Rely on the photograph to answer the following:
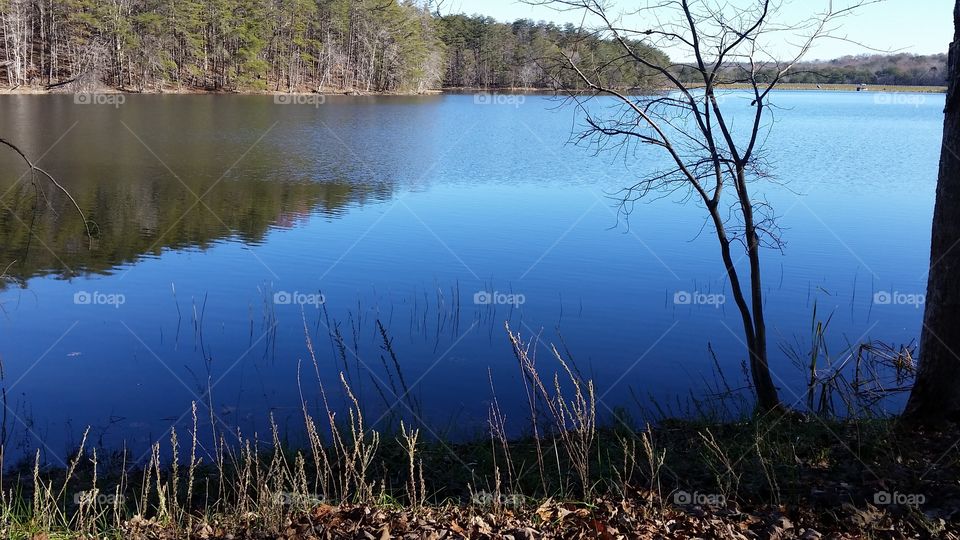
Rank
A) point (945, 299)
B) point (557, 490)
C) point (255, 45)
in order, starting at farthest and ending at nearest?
point (255, 45) → point (945, 299) → point (557, 490)

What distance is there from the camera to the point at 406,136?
3416cm

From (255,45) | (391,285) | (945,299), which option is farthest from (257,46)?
(945,299)

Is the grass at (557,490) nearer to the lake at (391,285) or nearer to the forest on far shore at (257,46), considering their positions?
the lake at (391,285)

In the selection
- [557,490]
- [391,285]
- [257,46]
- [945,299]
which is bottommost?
[391,285]

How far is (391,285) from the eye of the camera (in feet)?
39.0

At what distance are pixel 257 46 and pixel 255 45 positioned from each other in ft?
0.59

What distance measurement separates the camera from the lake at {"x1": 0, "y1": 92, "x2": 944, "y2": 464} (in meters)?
8.01

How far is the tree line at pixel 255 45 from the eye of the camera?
5634 cm

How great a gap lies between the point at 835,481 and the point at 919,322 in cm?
645

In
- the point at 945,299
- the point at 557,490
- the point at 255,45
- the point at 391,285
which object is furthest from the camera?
the point at 255,45

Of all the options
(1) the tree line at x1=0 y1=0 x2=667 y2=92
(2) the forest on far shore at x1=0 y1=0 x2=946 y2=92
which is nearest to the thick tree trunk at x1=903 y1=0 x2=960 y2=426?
(2) the forest on far shore at x1=0 y1=0 x2=946 y2=92

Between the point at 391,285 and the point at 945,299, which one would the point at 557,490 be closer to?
the point at 945,299

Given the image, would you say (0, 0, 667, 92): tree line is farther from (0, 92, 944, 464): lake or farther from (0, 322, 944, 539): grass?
(0, 322, 944, 539): grass

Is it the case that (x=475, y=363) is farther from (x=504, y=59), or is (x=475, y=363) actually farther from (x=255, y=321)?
(x=504, y=59)
